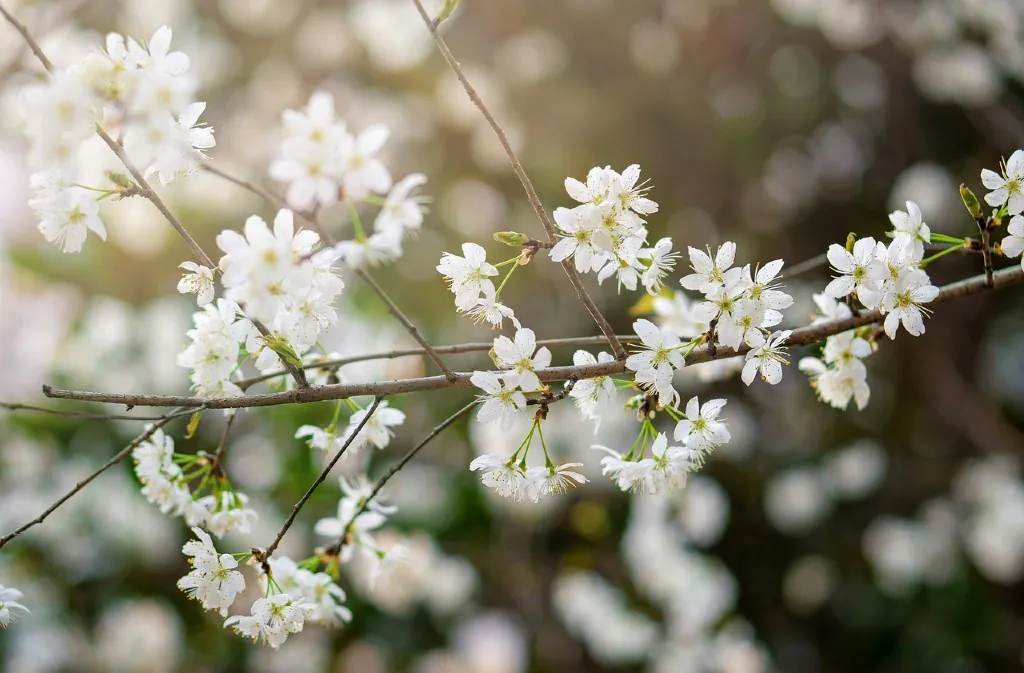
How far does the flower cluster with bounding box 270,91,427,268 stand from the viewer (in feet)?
2.29

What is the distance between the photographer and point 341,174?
2.35ft

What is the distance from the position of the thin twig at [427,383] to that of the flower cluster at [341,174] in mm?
215

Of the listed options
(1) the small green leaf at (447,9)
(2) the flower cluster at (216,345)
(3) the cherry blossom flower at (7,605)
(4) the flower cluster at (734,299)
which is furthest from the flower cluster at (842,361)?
(3) the cherry blossom flower at (7,605)

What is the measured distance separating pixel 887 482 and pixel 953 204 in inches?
49.3

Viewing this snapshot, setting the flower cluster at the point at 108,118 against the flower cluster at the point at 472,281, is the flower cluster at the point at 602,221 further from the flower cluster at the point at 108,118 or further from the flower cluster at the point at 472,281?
the flower cluster at the point at 108,118

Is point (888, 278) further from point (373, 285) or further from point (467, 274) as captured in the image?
point (373, 285)

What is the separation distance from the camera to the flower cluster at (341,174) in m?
0.70

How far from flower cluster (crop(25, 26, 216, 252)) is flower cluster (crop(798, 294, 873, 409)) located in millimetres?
807

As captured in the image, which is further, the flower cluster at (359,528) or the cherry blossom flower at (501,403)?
the flower cluster at (359,528)

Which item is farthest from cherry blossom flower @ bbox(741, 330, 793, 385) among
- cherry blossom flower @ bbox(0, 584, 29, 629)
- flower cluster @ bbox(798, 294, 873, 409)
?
cherry blossom flower @ bbox(0, 584, 29, 629)

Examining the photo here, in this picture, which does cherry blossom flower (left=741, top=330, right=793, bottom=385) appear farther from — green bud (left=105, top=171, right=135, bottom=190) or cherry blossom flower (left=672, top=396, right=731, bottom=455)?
green bud (left=105, top=171, right=135, bottom=190)

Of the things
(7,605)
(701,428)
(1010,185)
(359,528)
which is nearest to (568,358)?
(359,528)

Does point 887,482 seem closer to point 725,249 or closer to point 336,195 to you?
point 725,249

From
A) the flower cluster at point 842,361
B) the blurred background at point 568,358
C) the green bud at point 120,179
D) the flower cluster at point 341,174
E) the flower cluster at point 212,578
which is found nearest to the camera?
the flower cluster at point 341,174
